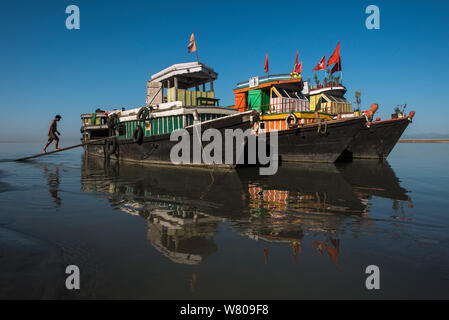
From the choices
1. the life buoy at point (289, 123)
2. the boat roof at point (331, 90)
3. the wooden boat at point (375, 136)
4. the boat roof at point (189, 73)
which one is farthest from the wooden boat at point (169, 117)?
the boat roof at point (331, 90)

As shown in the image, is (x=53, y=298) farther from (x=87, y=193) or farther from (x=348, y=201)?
(x=348, y=201)

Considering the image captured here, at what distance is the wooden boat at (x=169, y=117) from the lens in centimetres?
1125

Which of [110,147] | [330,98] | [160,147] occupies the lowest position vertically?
[160,147]

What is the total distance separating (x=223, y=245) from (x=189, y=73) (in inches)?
428

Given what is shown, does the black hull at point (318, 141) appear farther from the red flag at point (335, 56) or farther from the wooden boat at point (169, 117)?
the red flag at point (335, 56)

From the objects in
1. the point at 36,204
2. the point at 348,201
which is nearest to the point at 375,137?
the point at 348,201

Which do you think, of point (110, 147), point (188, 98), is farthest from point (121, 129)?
point (188, 98)

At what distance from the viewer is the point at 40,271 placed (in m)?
2.59

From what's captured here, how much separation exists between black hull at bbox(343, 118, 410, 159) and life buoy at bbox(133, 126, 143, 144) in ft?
46.8

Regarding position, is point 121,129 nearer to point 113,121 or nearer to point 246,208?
point 113,121

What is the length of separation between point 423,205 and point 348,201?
156 centimetres

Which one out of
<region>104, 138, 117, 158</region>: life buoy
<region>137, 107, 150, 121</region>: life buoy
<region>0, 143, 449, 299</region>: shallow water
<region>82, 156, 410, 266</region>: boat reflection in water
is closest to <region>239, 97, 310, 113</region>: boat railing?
<region>137, 107, 150, 121</region>: life buoy

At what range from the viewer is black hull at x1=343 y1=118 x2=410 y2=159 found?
15867mm

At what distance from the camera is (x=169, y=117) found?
12352 mm
